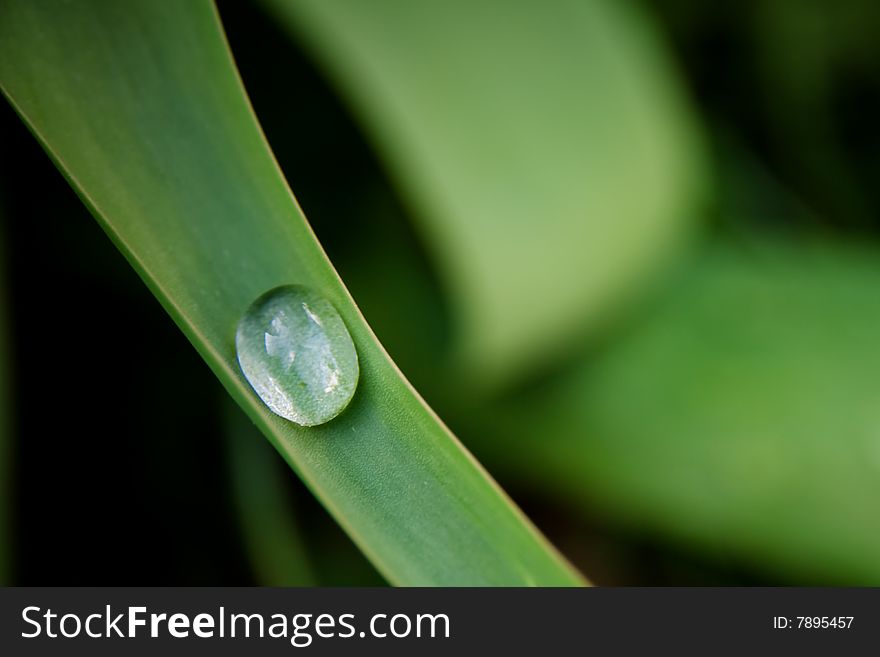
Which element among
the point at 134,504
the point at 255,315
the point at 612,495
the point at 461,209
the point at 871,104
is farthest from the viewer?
the point at 871,104

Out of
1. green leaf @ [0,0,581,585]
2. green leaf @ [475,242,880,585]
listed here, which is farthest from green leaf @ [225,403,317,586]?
green leaf @ [0,0,581,585]

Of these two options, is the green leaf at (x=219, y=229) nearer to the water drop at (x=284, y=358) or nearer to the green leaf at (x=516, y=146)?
the water drop at (x=284, y=358)

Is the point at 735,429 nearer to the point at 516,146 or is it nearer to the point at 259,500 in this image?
the point at 516,146

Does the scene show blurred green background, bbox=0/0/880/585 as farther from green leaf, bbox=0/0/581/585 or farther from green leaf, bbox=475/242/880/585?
green leaf, bbox=0/0/581/585

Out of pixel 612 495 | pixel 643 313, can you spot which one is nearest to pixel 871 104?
pixel 643 313

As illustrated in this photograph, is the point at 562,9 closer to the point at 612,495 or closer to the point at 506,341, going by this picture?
the point at 506,341
